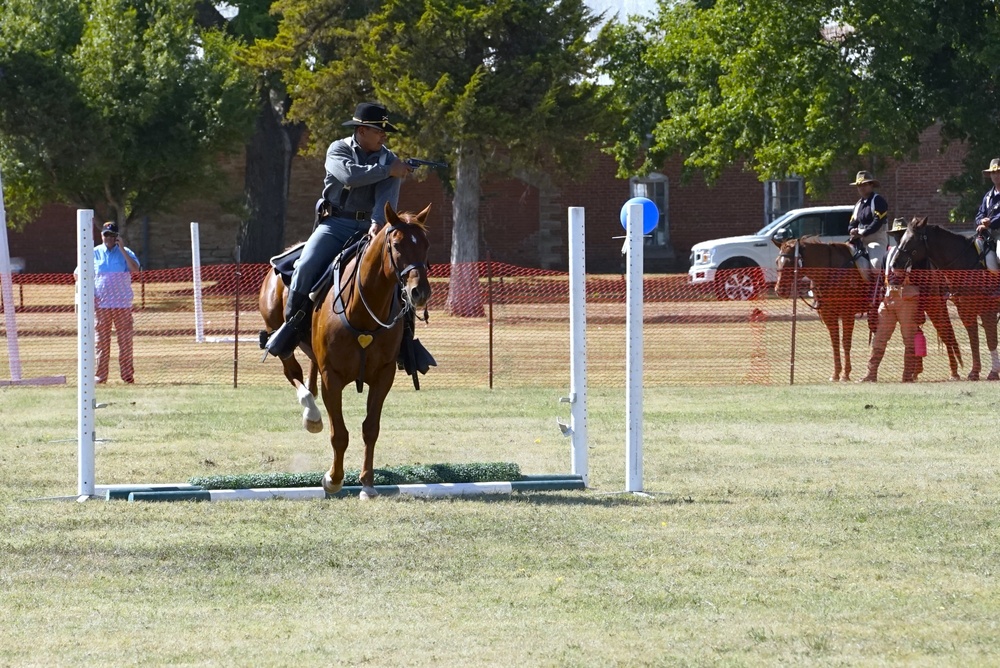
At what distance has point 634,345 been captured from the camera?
414 inches

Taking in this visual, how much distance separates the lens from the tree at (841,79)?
1156 inches

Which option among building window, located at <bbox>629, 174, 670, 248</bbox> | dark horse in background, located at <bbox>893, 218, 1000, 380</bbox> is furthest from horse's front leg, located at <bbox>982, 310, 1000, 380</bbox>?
building window, located at <bbox>629, 174, 670, 248</bbox>

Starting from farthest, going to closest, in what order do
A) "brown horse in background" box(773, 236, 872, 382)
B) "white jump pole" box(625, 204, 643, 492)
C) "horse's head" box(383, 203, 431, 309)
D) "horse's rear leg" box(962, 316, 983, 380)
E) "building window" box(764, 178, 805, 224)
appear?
"building window" box(764, 178, 805, 224) < "brown horse in background" box(773, 236, 872, 382) < "horse's rear leg" box(962, 316, 983, 380) < "white jump pole" box(625, 204, 643, 492) < "horse's head" box(383, 203, 431, 309)

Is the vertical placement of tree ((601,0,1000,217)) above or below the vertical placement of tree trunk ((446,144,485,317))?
above

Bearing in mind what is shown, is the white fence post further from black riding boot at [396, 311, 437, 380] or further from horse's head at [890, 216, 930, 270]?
horse's head at [890, 216, 930, 270]

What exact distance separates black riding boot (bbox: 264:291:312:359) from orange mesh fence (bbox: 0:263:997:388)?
8660 mm

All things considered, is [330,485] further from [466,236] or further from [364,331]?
[466,236]

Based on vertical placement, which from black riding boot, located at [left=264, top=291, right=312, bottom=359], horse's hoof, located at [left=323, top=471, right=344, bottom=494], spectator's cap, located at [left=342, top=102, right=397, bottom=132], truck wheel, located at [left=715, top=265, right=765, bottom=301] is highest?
spectator's cap, located at [left=342, top=102, right=397, bottom=132]

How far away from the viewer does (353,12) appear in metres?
33.3

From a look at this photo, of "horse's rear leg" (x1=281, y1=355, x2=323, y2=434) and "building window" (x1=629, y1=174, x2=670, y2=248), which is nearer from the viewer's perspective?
"horse's rear leg" (x1=281, y1=355, x2=323, y2=434)

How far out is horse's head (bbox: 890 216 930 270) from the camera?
20.2 metres

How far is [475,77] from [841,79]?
7.28 m

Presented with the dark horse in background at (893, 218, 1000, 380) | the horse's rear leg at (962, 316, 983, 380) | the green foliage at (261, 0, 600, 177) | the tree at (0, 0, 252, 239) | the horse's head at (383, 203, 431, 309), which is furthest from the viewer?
the tree at (0, 0, 252, 239)

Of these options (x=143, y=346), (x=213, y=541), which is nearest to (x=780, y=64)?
(x=143, y=346)
